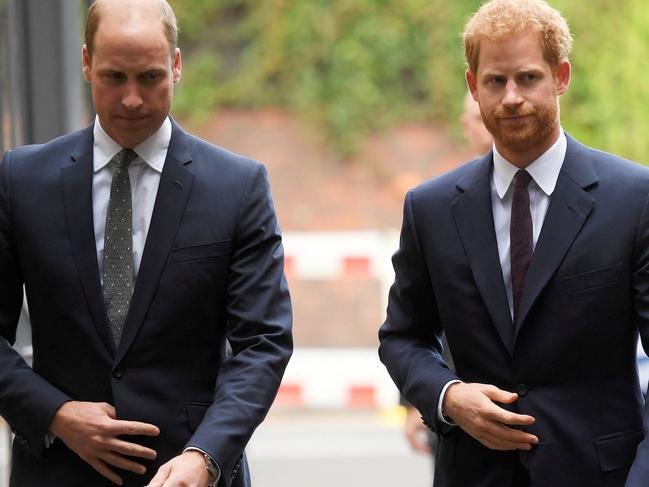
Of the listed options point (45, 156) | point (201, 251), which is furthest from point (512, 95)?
point (45, 156)

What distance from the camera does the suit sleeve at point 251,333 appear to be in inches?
128

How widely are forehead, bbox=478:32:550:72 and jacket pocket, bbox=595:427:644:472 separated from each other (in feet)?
2.86

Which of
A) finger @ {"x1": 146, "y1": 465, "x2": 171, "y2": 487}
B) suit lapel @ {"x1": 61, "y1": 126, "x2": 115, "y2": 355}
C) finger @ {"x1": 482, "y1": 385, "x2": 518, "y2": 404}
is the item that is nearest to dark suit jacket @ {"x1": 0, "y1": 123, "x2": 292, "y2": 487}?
suit lapel @ {"x1": 61, "y1": 126, "x2": 115, "y2": 355}

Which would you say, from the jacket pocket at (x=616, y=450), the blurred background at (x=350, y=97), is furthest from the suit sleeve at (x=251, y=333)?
the blurred background at (x=350, y=97)

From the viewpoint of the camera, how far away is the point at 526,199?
339 centimetres

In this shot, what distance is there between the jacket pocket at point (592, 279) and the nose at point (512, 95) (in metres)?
0.42

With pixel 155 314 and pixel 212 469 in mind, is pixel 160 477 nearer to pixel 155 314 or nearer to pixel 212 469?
pixel 212 469

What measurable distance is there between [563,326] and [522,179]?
1.23 ft

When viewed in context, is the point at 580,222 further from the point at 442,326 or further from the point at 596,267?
the point at 442,326

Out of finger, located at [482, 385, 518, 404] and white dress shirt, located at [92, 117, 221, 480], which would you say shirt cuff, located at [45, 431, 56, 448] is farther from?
finger, located at [482, 385, 518, 404]

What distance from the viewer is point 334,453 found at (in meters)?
10.8

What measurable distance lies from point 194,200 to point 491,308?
2.49 ft

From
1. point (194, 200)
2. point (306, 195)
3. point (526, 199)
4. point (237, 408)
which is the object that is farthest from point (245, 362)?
point (306, 195)

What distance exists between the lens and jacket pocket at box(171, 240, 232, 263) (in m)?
3.37
